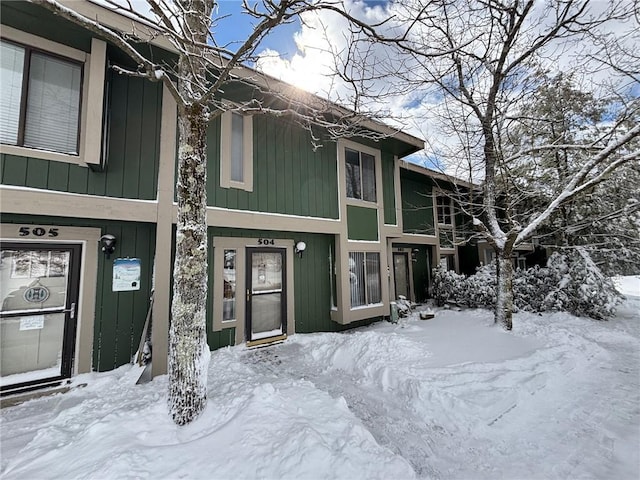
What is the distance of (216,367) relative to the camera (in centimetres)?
471

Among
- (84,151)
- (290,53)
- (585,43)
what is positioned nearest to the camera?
(290,53)

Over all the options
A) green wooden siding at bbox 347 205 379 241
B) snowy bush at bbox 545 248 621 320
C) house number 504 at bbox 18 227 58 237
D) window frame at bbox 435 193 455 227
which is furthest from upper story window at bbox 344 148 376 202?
snowy bush at bbox 545 248 621 320

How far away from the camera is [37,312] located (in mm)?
4117

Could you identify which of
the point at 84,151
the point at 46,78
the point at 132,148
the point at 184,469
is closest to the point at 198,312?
the point at 184,469

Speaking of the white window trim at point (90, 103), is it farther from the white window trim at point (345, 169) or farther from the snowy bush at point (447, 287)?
the snowy bush at point (447, 287)

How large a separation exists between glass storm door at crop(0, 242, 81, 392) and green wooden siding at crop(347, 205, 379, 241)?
5.44 metres

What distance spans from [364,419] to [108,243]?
451cm

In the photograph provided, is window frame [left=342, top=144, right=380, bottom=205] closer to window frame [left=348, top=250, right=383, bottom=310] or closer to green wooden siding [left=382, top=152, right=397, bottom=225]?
green wooden siding [left=382, top=152, right=397, bottom=225]

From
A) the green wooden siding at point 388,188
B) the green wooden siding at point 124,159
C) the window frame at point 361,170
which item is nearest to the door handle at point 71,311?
the green wooden siding at point 124,159

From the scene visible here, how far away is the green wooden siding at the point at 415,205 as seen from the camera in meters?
10.8

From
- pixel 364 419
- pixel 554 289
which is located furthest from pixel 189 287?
pixel 554 289

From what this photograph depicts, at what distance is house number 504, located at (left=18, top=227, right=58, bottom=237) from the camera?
4051mm

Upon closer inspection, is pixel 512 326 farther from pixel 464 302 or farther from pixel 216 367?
A: pixel 216 367

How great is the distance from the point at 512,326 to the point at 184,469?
7.11 meters
